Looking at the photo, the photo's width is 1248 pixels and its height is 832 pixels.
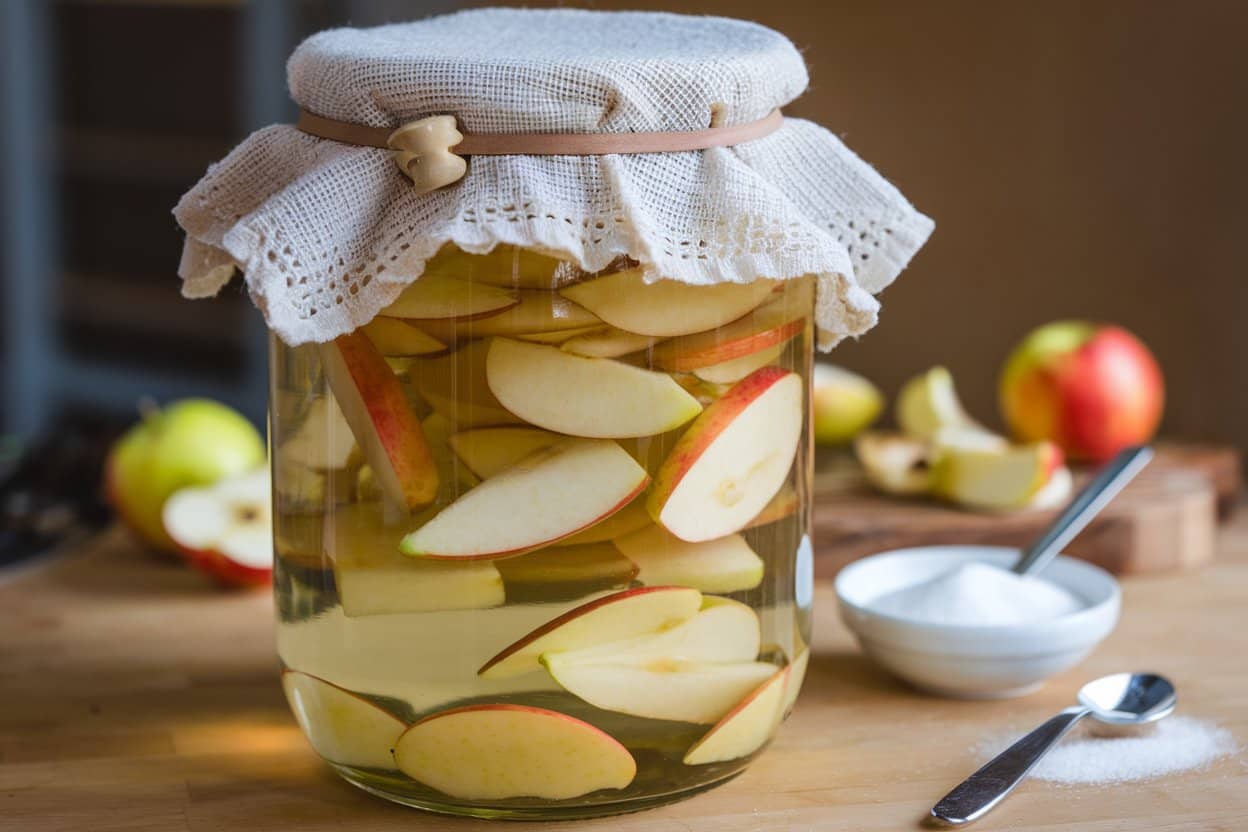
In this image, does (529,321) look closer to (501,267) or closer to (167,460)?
(501,267)

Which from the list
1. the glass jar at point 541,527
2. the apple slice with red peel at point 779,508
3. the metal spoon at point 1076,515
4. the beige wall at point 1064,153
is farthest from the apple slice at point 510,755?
the beige wall at point 1064,153

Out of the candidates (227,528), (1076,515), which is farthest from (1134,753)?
(227,528)

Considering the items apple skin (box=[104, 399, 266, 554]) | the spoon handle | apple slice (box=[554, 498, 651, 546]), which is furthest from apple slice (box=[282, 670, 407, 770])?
apple skin (box=[104, 399, 266, 554])

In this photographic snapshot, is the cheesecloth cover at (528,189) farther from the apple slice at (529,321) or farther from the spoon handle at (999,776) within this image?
the spoon handle at (999,776)

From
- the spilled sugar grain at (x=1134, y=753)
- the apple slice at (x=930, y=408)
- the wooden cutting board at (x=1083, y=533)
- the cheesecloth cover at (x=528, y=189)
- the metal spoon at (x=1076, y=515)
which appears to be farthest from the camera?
the apple slice at (x=930, y=408)

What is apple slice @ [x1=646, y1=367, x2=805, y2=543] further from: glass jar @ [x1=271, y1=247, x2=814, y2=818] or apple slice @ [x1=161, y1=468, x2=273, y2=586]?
apple slice @ [x1=161, y1=468, x2=273, y2=586]

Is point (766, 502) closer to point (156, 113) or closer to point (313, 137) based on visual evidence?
point (313, 137)

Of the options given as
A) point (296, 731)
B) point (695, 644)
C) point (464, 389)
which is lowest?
point (296, 731)

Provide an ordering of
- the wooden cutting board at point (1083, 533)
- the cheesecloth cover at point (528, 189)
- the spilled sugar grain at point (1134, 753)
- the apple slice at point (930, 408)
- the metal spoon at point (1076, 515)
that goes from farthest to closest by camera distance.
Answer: the apple slice at point (930, 408)
the wooden cutting board at point (1083, 533)
the metal spoon at point (1076, 515)
the spilled sugar grain at point (1134, 753)
the cheesecloth cover at point (528, 189)

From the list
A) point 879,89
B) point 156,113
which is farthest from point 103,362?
point 879,89
